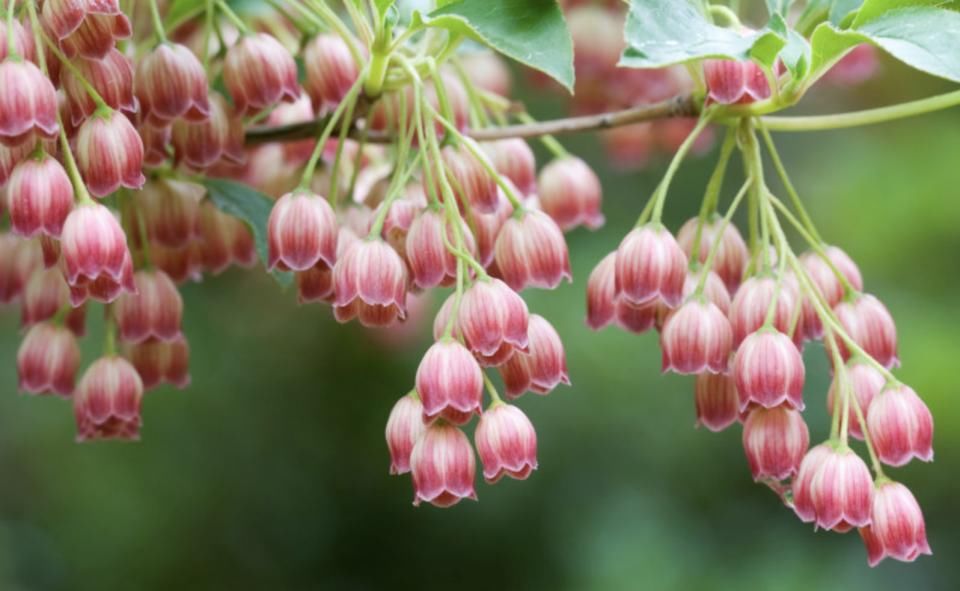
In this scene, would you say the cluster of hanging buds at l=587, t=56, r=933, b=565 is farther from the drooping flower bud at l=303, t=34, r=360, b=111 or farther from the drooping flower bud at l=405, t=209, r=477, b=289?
the drooping flower bud at l=303, t=34, r=360, b=111

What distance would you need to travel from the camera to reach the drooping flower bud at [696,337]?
1.24 metres

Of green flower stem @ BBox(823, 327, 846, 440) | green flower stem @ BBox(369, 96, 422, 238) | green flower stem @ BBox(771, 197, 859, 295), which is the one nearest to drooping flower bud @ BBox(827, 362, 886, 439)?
green flower stem @ BBox(823, 327, 846, 440)

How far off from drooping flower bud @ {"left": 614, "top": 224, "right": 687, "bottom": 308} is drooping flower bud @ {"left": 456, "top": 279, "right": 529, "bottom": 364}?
14 cm

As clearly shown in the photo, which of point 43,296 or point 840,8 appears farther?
point 43,296

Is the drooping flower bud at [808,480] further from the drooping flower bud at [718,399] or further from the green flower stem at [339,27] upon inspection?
the green flower stem at [339,27]

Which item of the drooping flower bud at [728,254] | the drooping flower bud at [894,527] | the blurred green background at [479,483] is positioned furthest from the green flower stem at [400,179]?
the blurred green background at [479,483]

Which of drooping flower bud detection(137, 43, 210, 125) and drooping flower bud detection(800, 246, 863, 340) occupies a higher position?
drooping flower bud detection(137, 43, 210, 125)

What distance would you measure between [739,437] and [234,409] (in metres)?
1.65

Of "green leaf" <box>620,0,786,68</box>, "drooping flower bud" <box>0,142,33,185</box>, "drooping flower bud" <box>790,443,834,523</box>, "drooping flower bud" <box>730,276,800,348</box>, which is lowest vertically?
"drooping flower bud" <box>790,443,834,523</box>

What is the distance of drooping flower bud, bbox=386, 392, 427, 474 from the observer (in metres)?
1.22

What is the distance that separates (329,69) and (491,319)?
42 cm

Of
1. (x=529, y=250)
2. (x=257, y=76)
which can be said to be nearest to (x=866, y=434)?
(x=529, y=250)

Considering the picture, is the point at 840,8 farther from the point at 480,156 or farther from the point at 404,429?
the point at 404,429

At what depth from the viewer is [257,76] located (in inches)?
54.1
